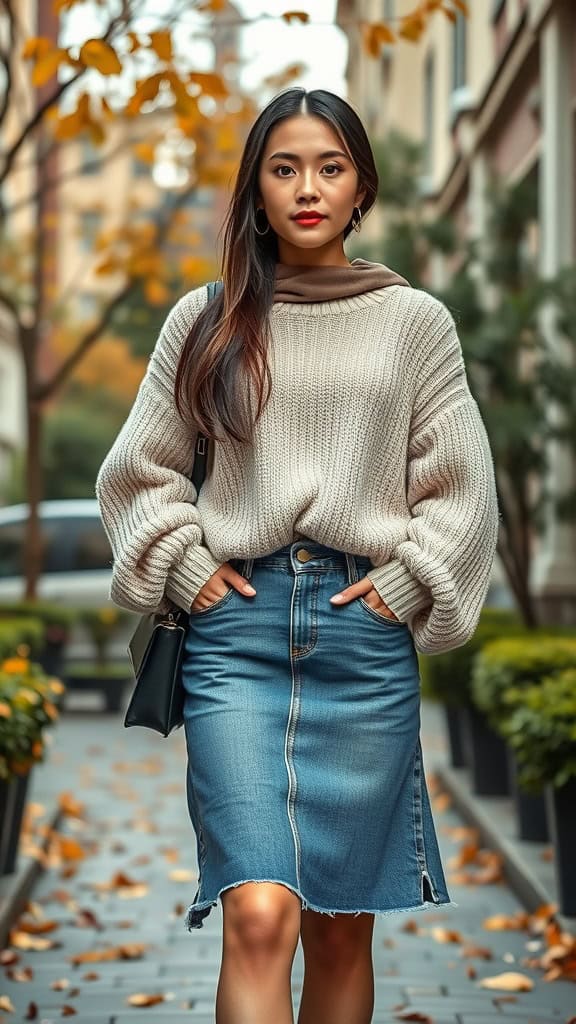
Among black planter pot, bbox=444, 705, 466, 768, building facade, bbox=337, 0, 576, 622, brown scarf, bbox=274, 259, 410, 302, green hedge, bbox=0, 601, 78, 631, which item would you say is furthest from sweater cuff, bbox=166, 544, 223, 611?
green hedge, bbox=0, 601, 78, 631

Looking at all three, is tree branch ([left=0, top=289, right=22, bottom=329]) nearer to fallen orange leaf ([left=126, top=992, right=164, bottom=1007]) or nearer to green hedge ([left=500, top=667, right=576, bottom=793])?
green hedge ([left=500, top=667, right=576, bottom=793])

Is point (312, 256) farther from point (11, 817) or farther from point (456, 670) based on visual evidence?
point (456, 670)

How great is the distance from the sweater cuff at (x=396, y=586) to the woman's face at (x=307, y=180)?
66cm

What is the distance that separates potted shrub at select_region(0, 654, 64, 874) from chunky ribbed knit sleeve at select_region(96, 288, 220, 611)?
7.89 ft

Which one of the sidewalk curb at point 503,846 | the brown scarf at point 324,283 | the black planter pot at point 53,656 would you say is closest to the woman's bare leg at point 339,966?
the brown scarf at point 324,283

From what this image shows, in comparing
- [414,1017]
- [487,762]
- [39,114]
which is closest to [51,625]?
[487,762]

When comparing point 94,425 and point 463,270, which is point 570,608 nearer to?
point 463,270

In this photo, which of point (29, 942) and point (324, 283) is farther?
point (29, 942)

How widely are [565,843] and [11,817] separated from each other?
216 centimetres

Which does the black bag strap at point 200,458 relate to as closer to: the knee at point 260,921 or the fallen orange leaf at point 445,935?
the knee at point 260,921

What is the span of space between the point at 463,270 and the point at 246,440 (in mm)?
7883

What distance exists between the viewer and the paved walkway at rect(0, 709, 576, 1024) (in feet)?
16.2

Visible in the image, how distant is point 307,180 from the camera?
340 centimetres

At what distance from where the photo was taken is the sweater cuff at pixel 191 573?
3377 mm
